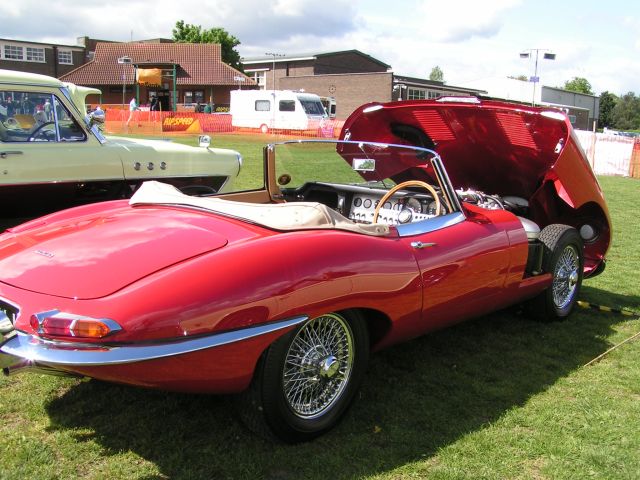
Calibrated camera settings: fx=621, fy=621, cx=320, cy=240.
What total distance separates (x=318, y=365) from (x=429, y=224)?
116 centimetres

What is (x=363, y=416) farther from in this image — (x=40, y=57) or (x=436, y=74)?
(x=436, y=74)

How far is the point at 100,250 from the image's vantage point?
9.14 ft

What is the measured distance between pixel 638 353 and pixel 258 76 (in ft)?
207

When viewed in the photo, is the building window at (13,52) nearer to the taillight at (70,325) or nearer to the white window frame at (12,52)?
the white window frame at (12,52)

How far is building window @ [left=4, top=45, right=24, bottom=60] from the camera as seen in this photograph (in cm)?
5128


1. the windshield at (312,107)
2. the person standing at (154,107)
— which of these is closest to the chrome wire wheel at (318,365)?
the person standing at (154,107)

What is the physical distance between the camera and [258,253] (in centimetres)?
265

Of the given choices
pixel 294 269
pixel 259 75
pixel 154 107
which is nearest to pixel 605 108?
pixel 259 75

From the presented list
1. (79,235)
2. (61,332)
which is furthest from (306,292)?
(79,235)

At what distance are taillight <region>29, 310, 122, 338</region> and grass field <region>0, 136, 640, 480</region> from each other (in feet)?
2.15

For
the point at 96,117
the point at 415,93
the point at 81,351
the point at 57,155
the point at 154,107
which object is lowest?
the point at 81,351

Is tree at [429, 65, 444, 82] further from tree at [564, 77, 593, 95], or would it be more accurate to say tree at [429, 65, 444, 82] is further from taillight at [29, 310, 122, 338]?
taillight at [29, 310, 122, 338]

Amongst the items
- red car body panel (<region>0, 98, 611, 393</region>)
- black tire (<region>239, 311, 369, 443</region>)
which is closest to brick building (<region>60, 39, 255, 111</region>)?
red car body panel (<region>0, 98, 611, 393</region>)

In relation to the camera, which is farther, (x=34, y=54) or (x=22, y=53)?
(x=34, y=54)
